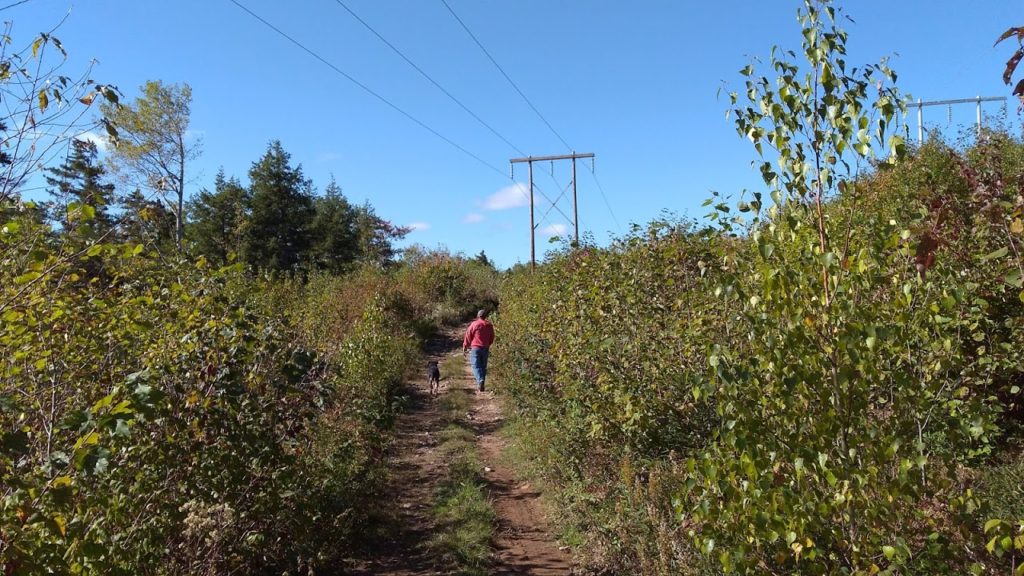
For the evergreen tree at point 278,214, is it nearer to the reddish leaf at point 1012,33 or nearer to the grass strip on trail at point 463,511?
the grass strip on trail at point 463,511

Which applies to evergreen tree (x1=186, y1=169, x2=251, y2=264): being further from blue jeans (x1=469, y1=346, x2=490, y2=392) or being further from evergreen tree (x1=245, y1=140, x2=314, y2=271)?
blue jeans (x1=469, y1=346, x2=490, y2=392)

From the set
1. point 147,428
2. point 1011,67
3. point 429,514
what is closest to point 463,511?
point 429,514

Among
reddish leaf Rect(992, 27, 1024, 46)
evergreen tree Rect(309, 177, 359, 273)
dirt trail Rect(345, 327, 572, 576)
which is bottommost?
dirt trail Rect(345, 327, 572, 576)

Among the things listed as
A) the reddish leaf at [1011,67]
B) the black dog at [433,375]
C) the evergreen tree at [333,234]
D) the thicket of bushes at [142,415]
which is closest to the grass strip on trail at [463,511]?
the thicket of bushes at [142,415]

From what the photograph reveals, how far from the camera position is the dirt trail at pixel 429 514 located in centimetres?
479

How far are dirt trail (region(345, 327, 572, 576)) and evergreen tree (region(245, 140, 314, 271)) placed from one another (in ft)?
83.8

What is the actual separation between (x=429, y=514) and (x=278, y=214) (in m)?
30.4

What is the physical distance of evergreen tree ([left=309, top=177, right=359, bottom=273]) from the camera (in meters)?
34.0

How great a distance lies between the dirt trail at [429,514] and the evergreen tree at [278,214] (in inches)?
1005

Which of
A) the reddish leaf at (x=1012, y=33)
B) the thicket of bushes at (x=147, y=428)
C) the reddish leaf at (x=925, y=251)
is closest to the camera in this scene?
the reddish leaf at (x=1012, y=33)

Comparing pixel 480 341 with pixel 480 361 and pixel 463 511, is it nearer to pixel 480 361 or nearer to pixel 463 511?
pixel 480 361

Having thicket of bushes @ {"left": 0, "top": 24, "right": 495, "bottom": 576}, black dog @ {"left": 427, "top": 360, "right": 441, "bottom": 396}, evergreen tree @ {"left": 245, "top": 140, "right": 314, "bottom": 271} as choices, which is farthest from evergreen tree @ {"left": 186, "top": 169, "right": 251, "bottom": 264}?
thicket of bushes @ {"left": 0, "top": 24, "right": 495, "bottom": 576}

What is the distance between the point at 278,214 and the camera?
32.9m

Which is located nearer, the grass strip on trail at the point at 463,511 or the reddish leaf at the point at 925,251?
the reddish leaf at the point at 925,251
